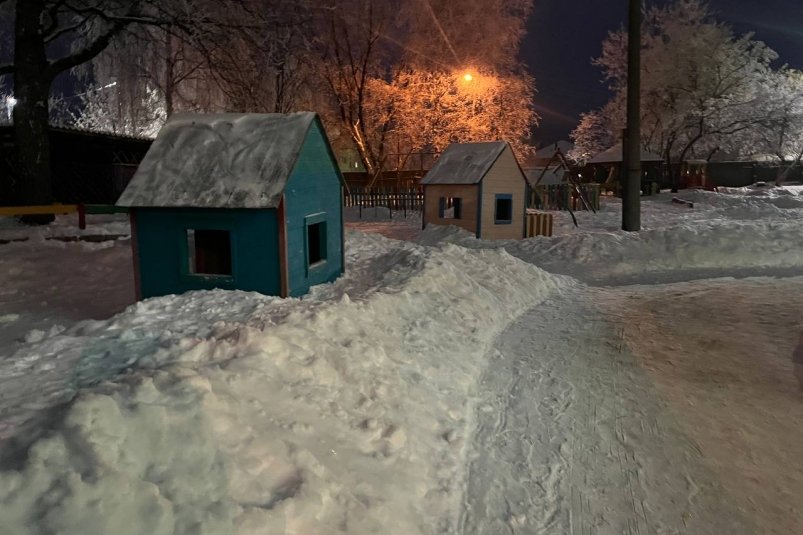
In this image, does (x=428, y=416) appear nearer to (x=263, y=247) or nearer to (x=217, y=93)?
(x=263, y=247)

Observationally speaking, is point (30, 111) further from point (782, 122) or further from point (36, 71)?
point (782, 122)

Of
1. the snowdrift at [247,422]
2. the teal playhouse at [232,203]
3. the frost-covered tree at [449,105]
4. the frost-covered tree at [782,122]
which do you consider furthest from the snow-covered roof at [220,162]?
the frost-covered tree at [782,122]

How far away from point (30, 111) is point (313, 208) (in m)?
11.2

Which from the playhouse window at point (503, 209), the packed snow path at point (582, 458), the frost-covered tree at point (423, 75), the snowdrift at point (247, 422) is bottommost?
the packed snow path at point (582, 458)

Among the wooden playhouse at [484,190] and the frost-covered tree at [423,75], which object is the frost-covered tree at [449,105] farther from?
the wooden playhouse at [484,190]

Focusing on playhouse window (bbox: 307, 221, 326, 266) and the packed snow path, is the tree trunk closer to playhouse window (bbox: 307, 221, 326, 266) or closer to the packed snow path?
playhouse window (bbox: 307, 221, 326, 266)

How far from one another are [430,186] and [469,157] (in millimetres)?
1548

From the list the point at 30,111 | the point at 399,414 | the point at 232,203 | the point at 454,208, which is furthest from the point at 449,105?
the point at 399,414

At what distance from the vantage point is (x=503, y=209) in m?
19.8

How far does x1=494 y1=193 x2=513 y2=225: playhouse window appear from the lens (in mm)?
19375

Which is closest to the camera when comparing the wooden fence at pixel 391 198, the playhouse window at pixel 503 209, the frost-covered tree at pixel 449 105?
the playhouse window at pixel 503 209

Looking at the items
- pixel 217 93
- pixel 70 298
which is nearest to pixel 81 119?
pixel 217 93

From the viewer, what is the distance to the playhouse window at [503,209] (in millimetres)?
19375

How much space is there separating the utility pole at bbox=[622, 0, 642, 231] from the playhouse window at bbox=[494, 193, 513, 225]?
11.3 ft
